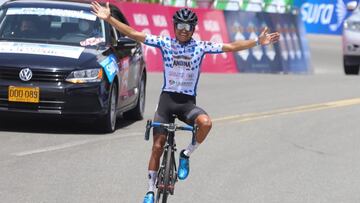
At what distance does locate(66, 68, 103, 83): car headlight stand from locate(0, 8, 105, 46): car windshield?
678 millimetres

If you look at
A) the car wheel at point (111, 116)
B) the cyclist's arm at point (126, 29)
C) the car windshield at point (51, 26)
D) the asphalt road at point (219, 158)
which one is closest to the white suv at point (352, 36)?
the asphalt road at point (219, 158)

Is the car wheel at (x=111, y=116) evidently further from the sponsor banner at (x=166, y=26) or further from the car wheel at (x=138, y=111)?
the sponsor banner at (x=166, y=26)

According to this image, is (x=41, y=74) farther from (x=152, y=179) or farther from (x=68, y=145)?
(x=152, y=179)

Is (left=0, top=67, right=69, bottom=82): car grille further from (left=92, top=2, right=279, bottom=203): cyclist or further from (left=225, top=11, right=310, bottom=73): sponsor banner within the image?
(left=225, top=11, right=310, bottom=73): sponsor banner

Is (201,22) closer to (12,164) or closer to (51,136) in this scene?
(51,136)

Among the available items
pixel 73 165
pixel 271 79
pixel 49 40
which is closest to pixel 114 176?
pixel 73 165

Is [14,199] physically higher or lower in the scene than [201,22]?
higher

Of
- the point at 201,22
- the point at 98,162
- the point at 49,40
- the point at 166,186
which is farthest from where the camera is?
the point at 201,22

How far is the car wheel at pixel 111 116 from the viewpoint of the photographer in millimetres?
12438

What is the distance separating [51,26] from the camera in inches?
515

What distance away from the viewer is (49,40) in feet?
42.0

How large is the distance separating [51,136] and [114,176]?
2.56 m

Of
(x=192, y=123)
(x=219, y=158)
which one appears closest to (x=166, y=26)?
(x=219, y=158)

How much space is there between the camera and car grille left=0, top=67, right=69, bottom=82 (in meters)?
11.9
